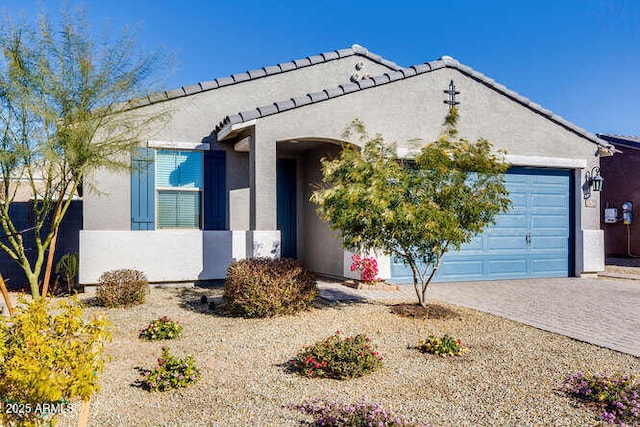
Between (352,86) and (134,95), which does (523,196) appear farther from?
(134,95)

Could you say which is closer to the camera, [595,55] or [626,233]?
[595,55]

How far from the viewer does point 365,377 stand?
4.59 metres

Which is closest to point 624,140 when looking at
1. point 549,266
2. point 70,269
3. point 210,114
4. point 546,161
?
point 546,161

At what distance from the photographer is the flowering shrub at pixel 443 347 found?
5270 mm

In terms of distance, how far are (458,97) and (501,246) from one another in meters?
3.74

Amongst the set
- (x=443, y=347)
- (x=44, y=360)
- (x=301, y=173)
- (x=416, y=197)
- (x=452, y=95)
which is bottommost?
(x=443, y=347)

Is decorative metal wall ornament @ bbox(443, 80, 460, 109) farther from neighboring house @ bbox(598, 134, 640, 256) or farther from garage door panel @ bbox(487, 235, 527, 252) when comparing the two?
neighboring house @ bbox(598, 134, 640, 256)

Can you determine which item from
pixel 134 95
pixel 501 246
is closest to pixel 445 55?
pixel 501 246

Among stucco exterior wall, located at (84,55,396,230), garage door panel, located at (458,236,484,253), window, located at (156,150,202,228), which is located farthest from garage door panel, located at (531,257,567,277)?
window, located at (156,150,202,228)

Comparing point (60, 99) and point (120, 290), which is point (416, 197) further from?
point (60, 99)

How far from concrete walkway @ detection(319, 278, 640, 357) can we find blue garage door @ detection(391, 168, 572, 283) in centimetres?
40

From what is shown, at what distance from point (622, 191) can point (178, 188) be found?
17.5 m

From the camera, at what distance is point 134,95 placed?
7738 mm

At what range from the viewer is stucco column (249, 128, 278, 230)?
8930mm
